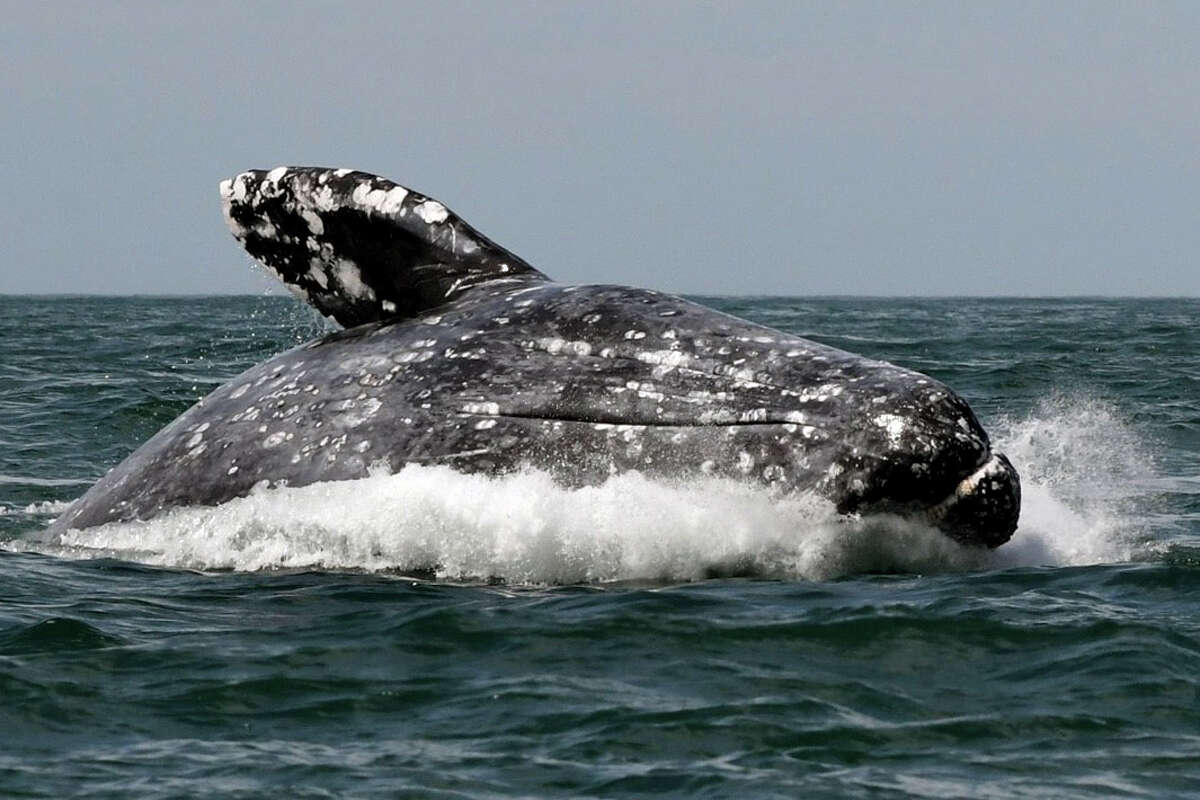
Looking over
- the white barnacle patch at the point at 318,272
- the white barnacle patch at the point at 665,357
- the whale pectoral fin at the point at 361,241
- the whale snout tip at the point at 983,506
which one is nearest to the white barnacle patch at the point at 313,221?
the whale pectoral fin at the point at 361,241

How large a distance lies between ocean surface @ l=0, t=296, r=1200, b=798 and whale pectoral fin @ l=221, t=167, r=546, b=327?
1.56m

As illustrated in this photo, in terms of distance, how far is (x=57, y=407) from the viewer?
21.7 metres

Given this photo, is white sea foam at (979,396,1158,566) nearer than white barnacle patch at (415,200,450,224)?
Yes

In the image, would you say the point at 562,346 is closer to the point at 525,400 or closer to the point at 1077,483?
the point at 525,400

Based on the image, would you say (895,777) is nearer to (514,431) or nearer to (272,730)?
(272,730)

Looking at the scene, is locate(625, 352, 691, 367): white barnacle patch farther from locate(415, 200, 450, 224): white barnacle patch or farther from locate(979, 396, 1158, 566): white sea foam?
locate(979, 396, 1158, 566): white sea foam

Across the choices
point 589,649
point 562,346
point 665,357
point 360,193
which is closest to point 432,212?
point 360,193

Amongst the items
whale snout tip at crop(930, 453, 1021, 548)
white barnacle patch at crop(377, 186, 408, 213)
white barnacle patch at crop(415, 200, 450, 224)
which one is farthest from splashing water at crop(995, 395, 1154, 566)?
white barnacle patch at crop(377, 186, 408, 213)

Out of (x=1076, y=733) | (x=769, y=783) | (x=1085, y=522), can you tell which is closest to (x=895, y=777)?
(x=769, y=783)

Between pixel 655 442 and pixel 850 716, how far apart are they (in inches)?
123

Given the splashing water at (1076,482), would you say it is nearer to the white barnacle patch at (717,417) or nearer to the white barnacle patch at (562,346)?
the white barnacle patch at (717,417)

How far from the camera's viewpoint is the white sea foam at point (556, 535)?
10.4 metres

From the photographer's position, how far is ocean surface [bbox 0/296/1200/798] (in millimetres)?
7098

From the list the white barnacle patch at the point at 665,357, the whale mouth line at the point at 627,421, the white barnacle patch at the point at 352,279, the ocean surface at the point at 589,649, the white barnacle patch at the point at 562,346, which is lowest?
the ocean surface at the point at 589,649
